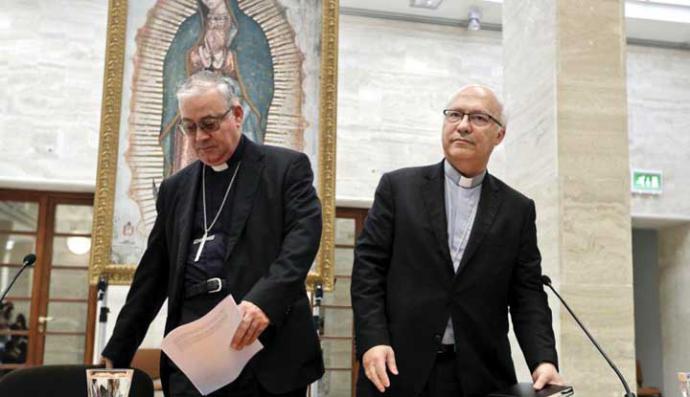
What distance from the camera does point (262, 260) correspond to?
2.66 meters

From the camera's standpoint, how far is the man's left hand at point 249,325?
238cm

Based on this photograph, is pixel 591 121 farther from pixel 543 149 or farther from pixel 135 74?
pixel 135 74

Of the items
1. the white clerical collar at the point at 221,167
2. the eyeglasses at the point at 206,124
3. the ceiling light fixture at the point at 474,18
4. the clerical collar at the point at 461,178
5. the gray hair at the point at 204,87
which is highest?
the ceiling light fixture at the point at 474,18

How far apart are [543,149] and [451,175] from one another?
8.37 ft

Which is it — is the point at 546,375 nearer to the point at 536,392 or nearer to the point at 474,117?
the point at 536,392

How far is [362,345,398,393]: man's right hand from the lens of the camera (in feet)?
7.76

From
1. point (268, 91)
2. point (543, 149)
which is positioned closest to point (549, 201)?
point (543, 149)

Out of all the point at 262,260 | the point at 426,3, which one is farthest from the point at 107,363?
the point at 426,3

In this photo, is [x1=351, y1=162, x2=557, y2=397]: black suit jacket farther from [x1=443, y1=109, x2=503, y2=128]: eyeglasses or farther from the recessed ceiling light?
the recessed ceiling light

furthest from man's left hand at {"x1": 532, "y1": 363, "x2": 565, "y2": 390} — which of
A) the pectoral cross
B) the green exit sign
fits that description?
the green exit sign

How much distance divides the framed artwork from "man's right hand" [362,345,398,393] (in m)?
2.92

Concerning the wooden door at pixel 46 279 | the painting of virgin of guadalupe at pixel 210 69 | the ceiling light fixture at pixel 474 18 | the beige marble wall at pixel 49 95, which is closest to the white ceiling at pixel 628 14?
the ceiling light fixture at pixel 474 18

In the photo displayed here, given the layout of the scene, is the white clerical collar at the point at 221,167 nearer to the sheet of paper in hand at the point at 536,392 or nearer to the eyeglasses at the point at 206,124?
the eyeglasses at the point at 206,124

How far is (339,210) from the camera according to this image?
31.1 ft
